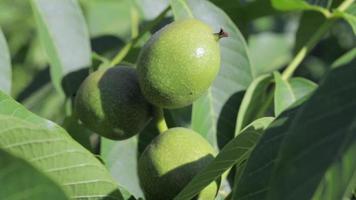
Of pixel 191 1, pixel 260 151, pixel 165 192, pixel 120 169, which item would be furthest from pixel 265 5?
pixel 260 151

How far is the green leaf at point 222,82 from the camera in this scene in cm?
173

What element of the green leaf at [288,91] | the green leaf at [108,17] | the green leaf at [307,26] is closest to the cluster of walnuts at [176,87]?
the green leaf at [288,91]

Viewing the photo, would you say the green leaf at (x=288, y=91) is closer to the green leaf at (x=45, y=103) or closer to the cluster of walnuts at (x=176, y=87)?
the cluster of walnuts at (x=176, y=87)

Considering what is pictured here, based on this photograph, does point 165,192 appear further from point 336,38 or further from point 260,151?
point 336,38

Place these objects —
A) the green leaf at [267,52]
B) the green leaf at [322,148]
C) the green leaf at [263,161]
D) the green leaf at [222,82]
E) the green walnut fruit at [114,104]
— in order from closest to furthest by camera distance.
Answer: the green leaf at [322,148], the green leaf at [263,161], the green walnut fruit at [114,104], the green leaf at [222,82], the green leaf at [267,52]

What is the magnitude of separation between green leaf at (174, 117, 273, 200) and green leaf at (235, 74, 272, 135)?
0.38m

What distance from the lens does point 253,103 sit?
1760mm

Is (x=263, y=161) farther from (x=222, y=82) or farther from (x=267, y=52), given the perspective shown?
(x=267, y=52)

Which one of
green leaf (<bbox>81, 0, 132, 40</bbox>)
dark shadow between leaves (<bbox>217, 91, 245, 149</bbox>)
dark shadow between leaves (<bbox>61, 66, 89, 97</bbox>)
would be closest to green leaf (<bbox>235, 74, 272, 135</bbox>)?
dark shadow between leaves (<bbox>217, 91, 245, 149</bbox>)

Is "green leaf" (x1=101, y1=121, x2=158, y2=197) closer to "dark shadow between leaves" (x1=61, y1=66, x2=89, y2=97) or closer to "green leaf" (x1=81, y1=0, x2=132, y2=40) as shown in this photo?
"dark shadow between leaves" (x1=61, y1=66, x2=89, y2=97)

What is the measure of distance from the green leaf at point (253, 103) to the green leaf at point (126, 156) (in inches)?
8.6

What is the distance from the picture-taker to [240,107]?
5.63 ft

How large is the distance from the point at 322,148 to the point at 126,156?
992 mm

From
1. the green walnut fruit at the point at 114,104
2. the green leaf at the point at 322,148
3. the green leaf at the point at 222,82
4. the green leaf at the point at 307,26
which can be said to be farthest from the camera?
the green leaf at the point at 307,26
